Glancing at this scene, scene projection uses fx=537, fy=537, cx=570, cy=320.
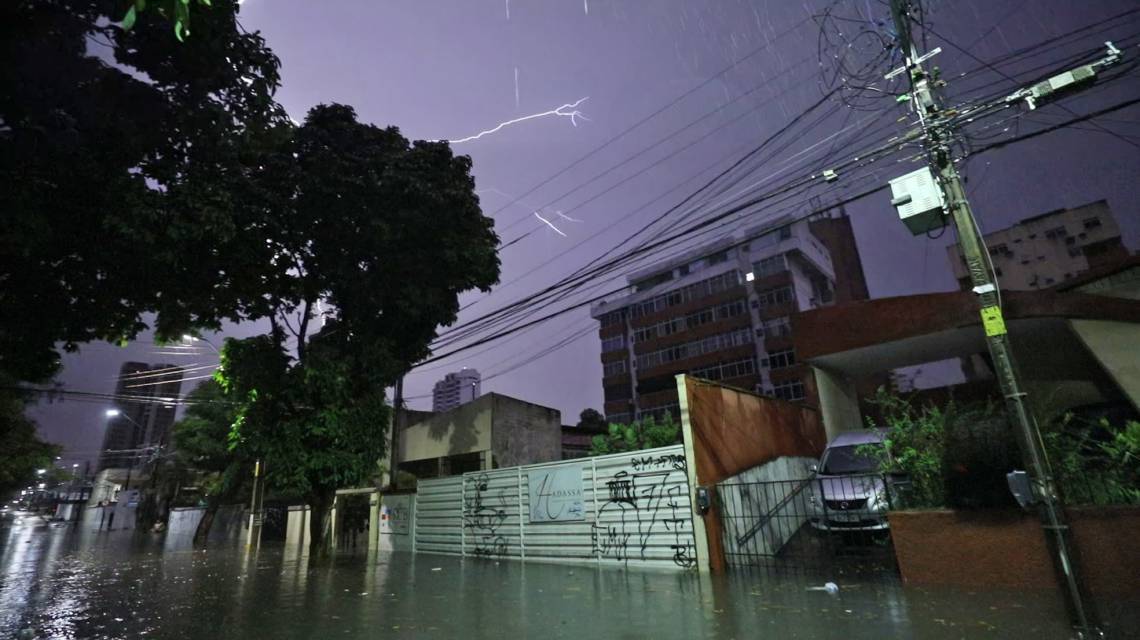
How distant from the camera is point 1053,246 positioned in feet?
171

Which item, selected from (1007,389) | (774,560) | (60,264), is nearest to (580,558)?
(774,560)

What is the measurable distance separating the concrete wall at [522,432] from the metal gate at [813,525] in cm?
1042

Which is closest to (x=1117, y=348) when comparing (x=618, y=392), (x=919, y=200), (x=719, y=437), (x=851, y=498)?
(x=851, y=498)

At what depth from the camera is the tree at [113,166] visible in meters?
7.58

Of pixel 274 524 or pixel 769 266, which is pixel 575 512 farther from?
pixel 769 266

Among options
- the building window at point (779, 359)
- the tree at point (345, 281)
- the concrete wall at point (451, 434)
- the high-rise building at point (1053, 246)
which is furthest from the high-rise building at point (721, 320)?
the tree at point (345, 281)

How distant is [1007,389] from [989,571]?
8.51 ft

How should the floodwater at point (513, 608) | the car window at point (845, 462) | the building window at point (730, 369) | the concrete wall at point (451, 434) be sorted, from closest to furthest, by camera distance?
1. the floodwater at point (513, 608)
2. the car window at point (845, 462)
3. the concrete wall at point (451, 434)
4. the building window at point (730, 369)

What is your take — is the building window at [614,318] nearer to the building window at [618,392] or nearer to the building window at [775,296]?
the building window at [618,392]

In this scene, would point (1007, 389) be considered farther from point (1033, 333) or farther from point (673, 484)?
point (1033, 333)

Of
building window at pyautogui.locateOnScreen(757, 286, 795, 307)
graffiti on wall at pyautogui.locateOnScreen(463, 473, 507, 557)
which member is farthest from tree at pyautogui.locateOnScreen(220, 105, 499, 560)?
building window at pyautogui.locateOnScreen(757, 286, 795, 307)

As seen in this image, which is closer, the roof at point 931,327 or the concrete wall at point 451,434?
the roof at point 931,327

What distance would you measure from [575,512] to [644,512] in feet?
6.47

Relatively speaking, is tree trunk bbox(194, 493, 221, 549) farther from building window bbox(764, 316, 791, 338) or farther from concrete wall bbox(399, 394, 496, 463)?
building window bbox(764, 316, 791, 338)
